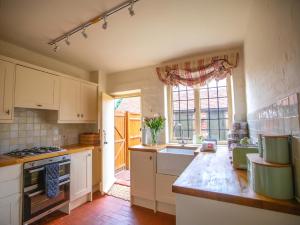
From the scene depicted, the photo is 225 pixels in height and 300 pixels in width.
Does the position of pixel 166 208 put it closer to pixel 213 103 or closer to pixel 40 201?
pixel 40 201

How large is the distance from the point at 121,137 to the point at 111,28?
9.95 feet

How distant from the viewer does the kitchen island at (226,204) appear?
754 mm

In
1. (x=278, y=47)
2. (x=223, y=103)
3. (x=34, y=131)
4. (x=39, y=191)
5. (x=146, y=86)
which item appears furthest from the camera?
(x=146, y=86)

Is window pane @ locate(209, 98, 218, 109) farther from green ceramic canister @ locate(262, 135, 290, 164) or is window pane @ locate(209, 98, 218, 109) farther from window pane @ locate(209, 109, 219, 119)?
green ceramic canister @ locate(262, 135, 290, 164)

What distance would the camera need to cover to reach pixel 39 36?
6.81 feet

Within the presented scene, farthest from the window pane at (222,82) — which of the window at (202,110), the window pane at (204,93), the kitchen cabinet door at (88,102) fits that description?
the kitchen cabinet door at (88,102)

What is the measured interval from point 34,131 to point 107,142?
3.84 feet

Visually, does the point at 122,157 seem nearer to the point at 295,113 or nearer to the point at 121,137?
the point at 121,137

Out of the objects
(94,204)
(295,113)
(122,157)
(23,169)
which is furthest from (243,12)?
(122,157)

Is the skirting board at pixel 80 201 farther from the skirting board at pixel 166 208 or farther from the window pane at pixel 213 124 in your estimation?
the window pane at pixel 213 124

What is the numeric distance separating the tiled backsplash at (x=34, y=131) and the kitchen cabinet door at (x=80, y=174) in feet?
1.85

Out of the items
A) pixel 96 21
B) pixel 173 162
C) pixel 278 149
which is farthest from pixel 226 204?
pixel 96 21

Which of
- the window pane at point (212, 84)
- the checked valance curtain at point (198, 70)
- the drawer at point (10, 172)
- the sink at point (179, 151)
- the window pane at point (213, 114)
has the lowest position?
the drawer at point (10, 172)

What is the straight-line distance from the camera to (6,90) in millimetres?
1961
